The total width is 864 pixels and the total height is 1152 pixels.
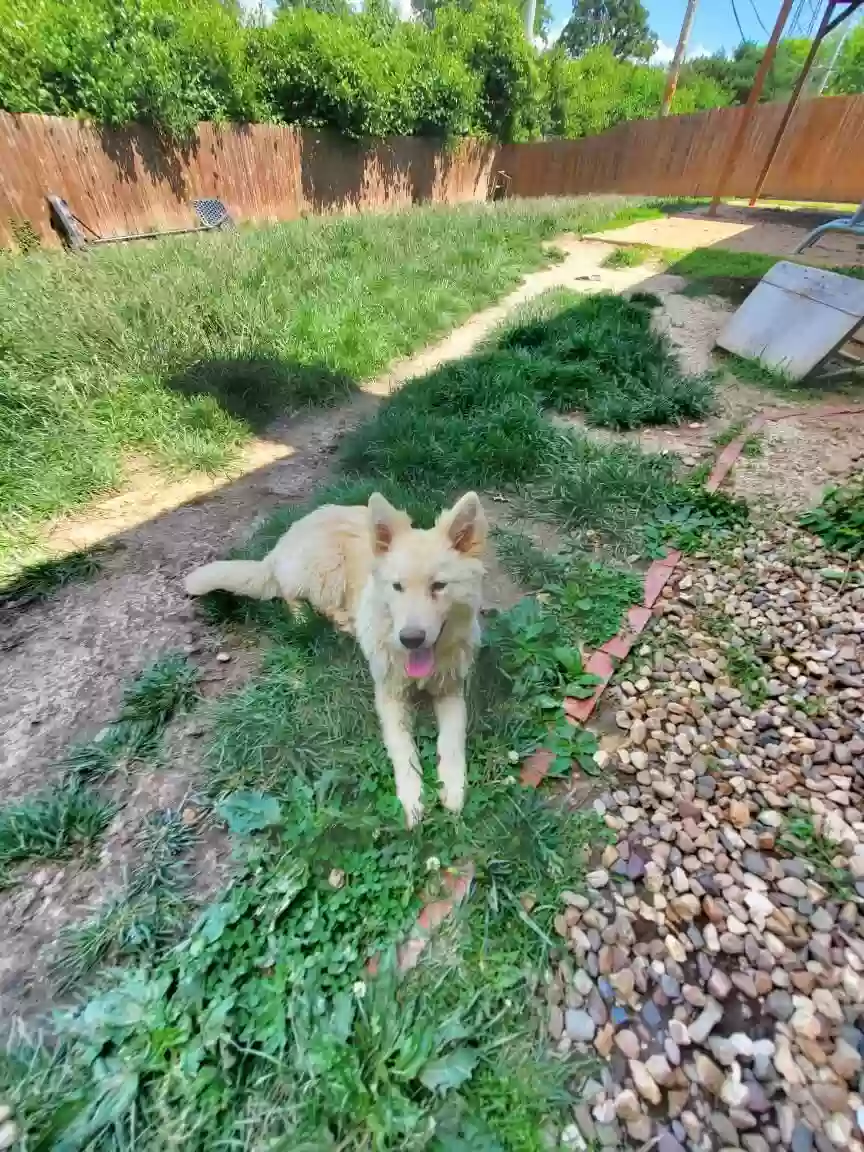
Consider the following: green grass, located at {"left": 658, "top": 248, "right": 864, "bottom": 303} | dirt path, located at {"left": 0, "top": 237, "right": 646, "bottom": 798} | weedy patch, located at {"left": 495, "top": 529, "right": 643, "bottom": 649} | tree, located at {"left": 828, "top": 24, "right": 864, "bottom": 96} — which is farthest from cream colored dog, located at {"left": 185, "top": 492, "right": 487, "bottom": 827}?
tree, located at {"left": 828, "top": 24, "right": 864, "bottom": 96}

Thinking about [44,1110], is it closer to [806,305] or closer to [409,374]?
[409,374]

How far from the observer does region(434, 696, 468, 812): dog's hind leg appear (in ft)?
6.23

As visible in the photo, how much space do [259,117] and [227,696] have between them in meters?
14.3

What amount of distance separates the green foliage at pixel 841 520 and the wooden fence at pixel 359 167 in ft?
33.7

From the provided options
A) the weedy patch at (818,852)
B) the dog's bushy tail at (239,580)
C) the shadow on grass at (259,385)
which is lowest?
the shadow on grass at (259,385)

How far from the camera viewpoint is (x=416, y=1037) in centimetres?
136

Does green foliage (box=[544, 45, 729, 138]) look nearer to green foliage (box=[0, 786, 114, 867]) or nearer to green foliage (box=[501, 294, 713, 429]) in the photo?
green foliage (box=[501, 294, 713, 429])

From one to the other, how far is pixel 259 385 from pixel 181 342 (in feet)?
2.52

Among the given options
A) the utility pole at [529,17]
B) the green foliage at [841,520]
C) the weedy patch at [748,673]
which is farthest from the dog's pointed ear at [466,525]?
the utility pole at [529,17]

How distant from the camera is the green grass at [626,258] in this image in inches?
336

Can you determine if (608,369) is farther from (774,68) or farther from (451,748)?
(774,68)

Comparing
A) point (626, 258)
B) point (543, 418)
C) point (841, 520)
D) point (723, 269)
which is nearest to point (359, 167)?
point (626, 258)

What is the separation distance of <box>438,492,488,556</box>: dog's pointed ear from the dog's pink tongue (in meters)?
0.39

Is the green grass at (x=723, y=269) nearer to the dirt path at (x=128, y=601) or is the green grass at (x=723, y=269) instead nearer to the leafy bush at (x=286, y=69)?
the dirt path at (x=128, y=601)
